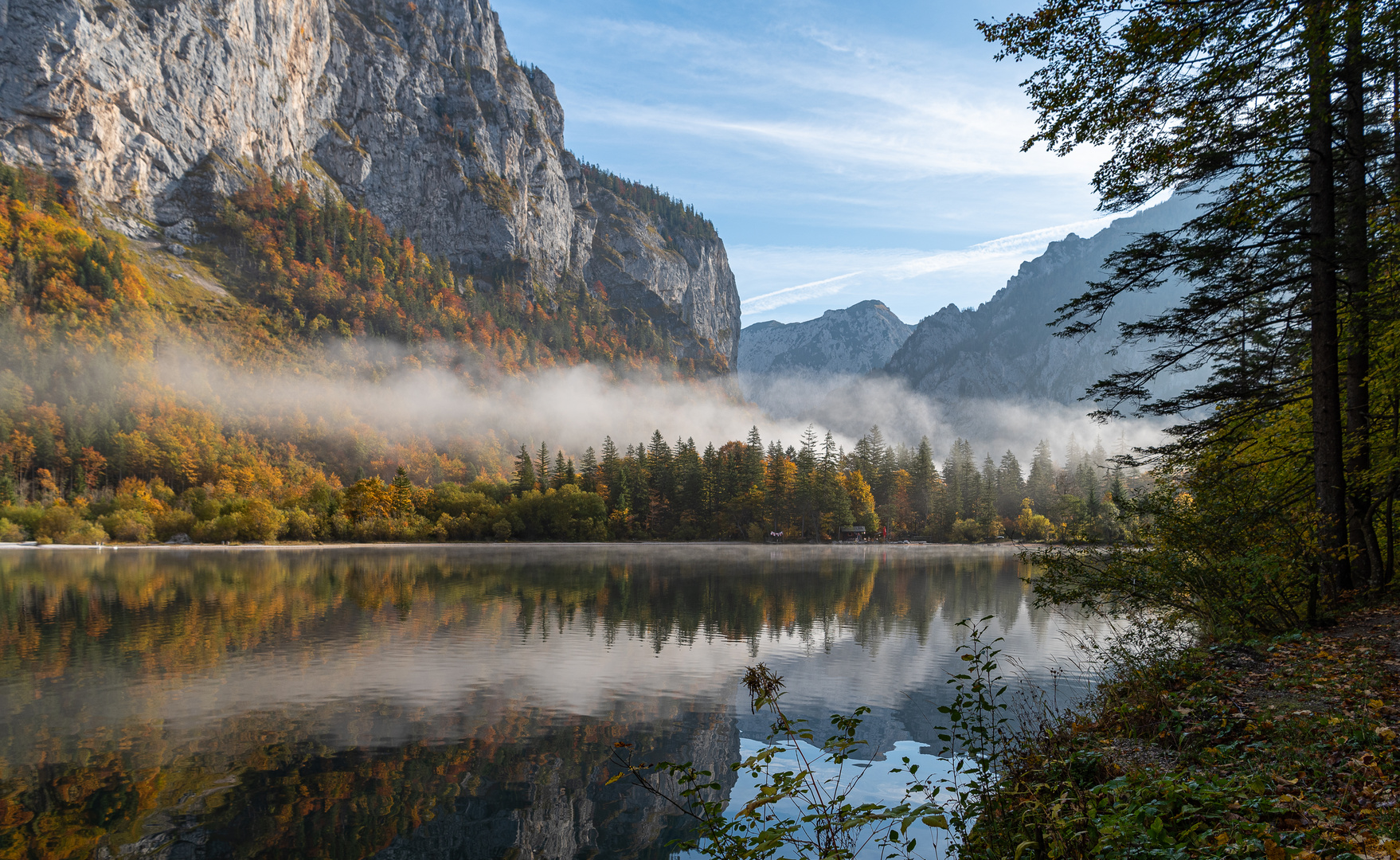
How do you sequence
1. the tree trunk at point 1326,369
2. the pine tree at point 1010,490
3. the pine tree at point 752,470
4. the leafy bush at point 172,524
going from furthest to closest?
the pine tree at point 1010,490, the pine tree at point 752,470, the leafy bush at point 172,524, the tree trunk at point 1326,369

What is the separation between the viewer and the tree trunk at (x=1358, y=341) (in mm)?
11234

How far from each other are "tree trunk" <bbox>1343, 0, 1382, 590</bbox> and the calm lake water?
8.15m

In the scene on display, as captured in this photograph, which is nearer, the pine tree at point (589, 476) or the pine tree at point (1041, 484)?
the pine tree at point (589, 476)

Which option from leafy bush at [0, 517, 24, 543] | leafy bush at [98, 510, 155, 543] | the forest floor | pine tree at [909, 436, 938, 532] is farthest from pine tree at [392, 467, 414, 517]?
the forest floor

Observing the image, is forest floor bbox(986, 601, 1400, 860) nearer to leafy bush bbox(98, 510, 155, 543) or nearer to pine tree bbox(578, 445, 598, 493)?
pine tree bbox(578, 445, 598, 493)

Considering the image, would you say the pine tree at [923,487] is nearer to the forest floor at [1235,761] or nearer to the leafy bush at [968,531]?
the leafy bush at [968,531]

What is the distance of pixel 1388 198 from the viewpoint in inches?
454

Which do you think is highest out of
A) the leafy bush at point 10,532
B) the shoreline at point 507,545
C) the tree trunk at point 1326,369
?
the tree trunk at point 1326,369

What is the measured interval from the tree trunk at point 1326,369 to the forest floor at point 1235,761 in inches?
46.6

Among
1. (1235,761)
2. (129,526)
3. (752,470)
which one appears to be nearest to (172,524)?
(129,526)

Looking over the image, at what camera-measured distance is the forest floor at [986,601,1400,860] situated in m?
4.63

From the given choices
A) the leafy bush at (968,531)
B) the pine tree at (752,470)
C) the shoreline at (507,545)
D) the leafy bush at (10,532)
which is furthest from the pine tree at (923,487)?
the leafy bush at (10,532)

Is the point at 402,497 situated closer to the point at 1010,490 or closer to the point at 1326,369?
the point at 1010,490

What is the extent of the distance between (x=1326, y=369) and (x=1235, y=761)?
8244 millimetres
